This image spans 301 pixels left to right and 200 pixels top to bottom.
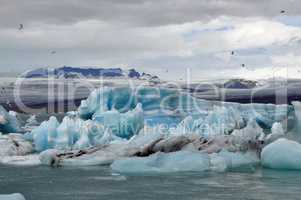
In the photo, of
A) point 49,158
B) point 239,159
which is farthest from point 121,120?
point 239,159

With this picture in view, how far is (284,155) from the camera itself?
62.6 feet

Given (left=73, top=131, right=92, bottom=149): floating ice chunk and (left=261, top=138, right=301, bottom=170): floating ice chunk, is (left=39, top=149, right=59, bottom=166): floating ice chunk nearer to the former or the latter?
(left=73, top=131, right=92, bottom=149): floating ice chunk

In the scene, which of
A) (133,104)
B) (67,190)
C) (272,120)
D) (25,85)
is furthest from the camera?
(25,85)

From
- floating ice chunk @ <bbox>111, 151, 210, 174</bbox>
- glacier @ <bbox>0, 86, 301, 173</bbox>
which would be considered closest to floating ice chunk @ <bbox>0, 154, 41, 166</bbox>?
glacier @ <bbox>0, 86, 301, 173</bbox>

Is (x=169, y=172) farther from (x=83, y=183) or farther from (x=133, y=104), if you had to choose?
(x=133, y=104)

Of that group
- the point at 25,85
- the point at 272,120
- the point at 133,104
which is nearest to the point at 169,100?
the point at 133,104

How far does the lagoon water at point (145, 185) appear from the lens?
1430 cm

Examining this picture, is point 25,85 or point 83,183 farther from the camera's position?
point 25,85

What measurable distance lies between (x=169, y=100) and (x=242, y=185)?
52.5 ft

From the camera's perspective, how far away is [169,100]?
104 feet

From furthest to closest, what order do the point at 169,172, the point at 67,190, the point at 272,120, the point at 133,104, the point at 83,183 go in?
the point at 272,120
the point at 133,104
the point at 169,172
the point at 83,183
the point at 67,190

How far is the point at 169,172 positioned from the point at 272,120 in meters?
21.4

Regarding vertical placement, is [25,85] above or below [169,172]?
above

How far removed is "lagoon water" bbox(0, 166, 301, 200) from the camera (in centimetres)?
1430
